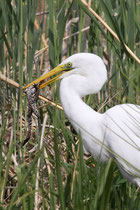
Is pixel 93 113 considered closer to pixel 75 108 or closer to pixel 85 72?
pixel 75 108

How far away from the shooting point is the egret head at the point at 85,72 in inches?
72.4

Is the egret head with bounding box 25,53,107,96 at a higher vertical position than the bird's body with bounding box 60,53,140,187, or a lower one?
higher

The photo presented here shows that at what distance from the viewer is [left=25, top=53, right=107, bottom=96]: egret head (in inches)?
72.4

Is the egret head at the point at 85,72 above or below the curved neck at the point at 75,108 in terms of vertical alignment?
above

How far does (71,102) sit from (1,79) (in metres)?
0.40

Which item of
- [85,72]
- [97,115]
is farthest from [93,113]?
[85,72]

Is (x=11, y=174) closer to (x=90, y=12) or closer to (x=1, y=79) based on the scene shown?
(x=1, y=79)

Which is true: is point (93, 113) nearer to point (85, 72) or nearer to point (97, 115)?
point (97, 115)

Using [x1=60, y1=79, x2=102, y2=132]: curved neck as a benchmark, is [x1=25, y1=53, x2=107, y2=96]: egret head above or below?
above

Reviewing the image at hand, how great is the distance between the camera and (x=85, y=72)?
6.19 feet

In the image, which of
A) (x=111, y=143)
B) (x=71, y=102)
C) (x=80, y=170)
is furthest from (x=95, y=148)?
(x=80, y=170)

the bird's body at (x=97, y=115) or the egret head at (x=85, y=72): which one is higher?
the egret head at (x=85, y=72)

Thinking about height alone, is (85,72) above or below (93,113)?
above

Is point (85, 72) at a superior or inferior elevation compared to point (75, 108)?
superior
